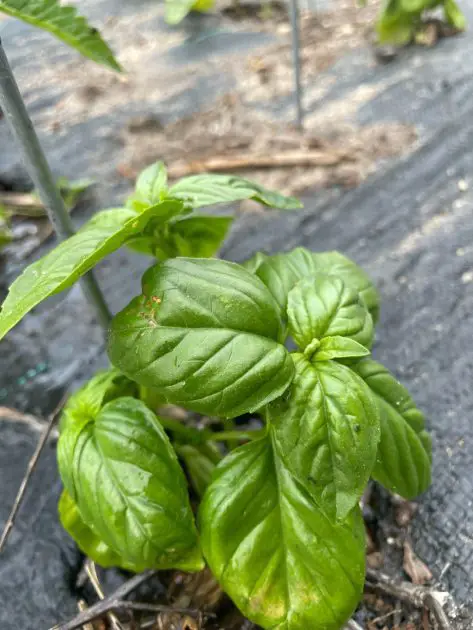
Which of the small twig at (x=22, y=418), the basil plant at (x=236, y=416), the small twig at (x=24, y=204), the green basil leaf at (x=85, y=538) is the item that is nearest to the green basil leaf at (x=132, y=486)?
the basil plant at (x=236, y=416)

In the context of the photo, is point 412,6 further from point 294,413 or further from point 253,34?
point 294,413

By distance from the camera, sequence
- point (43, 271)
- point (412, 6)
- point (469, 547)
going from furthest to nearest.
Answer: point (412, 6) < point (469, 547) < point (43, 271)

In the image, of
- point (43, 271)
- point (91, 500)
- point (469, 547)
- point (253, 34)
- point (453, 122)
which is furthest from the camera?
point (253, 34)

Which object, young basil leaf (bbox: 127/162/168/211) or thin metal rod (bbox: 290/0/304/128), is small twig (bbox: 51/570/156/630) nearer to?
young basil leaf (bbox: 127/162/168/211)

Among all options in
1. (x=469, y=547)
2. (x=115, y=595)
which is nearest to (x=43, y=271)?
(x=115, y=595)

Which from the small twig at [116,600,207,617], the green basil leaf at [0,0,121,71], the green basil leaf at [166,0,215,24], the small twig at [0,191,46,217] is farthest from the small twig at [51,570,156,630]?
the green basil leaf at [166,0,215,24]

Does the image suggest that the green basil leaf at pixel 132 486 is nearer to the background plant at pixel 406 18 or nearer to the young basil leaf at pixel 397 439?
the young basil leaf at pixel 397 439
